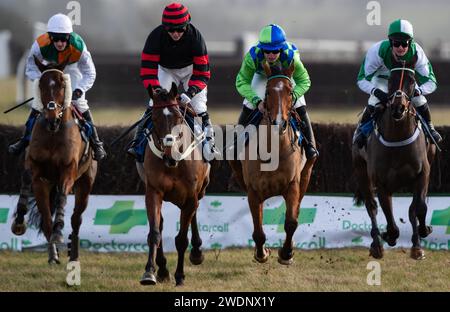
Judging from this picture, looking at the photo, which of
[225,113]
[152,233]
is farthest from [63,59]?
[225,113]

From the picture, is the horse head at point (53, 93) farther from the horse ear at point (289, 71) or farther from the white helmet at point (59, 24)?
the horse ear at point (289, 71)

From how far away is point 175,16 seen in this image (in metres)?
8.34

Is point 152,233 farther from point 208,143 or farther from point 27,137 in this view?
point 27,137

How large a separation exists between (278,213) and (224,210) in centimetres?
60

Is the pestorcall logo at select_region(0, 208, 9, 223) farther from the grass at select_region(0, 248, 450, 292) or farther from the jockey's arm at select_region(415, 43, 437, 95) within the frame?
the jockey's arm at select_region(415, 43, 437, 95)

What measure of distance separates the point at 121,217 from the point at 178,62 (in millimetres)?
2646

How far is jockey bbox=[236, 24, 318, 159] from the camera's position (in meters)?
8.20

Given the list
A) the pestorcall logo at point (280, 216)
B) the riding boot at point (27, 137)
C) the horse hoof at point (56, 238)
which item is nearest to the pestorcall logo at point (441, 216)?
the pestorcall logo at point (280, 216)

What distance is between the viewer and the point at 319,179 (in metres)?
11.2

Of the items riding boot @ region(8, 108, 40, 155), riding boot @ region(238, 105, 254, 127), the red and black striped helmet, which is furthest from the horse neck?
riding boot @ region(8, 108, 40, 155)

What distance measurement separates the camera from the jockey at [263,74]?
8195 millimetres

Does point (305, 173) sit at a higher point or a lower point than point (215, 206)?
higher

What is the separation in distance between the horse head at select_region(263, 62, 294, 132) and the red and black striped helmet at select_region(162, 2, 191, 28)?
103 centimetres

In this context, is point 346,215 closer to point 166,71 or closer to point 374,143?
point 374,143
